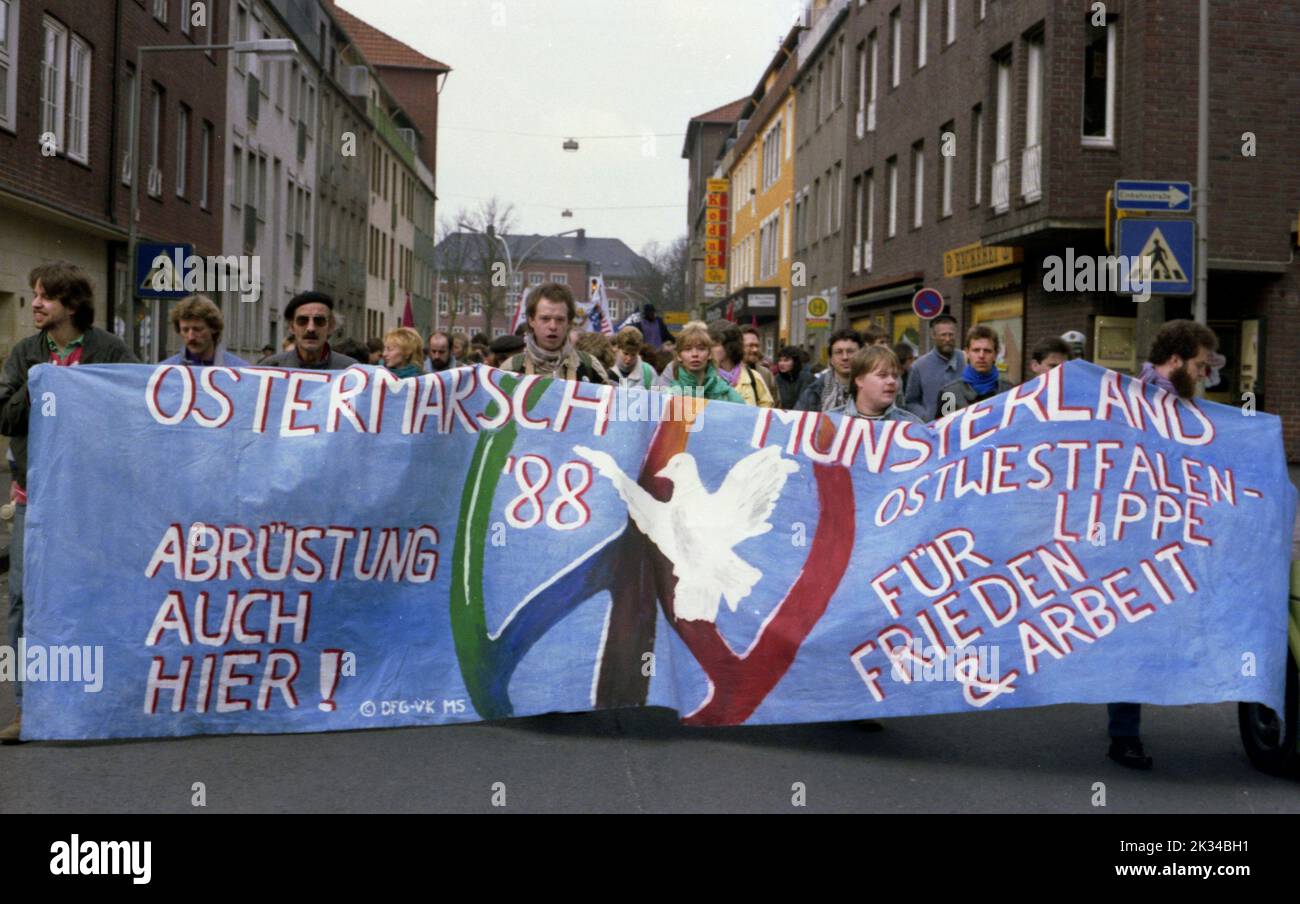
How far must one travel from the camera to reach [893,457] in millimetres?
6871

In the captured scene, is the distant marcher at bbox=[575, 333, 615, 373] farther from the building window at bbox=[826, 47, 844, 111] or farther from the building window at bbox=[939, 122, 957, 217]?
the building window at bbox=[826, 47, 844, 111]

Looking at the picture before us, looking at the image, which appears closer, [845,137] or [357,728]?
[357,728]

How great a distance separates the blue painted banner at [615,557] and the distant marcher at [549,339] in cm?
95

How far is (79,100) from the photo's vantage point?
27328 millimetres

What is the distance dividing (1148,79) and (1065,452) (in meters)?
19.4

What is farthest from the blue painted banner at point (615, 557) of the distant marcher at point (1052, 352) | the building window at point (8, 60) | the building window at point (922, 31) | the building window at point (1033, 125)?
the building window at point (922, 31)

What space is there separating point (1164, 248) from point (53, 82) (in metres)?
17.9

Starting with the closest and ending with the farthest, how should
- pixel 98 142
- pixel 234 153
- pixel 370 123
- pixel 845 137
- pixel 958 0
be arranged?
pixel 98 142 → pixel 958 0 → pixel 234 153 → pixel 845 137 → pixel 370 123

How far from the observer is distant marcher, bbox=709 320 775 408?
1195 cm

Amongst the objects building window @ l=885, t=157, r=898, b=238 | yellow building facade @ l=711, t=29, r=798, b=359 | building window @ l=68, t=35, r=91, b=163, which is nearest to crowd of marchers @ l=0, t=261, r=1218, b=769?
building window @ l=68, t=35, r=91, b=163

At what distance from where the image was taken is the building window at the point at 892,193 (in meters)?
37.8

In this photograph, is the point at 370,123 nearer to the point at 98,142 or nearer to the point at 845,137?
the point at 845,137
